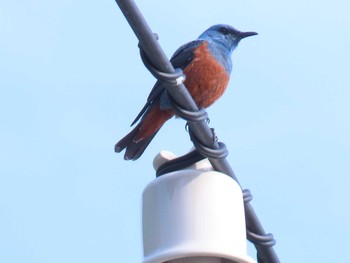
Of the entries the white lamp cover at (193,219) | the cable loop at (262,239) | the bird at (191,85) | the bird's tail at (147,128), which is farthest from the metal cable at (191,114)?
the bird's tail at (147,128)

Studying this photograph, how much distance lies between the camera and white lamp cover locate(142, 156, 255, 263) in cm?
235

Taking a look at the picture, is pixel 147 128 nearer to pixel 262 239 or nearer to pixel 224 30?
pixel 224 30

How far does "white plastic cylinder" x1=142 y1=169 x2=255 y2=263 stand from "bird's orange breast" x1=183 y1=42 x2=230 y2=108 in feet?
9.75

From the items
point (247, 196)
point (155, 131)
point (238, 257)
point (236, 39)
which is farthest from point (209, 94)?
point (238, 257)

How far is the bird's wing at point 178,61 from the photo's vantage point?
5.19m

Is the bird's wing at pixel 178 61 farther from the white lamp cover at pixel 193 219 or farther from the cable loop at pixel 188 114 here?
the white lamp cover at pixel 193 219

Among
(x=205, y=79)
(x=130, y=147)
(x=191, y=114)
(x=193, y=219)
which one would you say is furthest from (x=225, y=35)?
(x=193, y=219)

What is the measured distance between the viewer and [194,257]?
2377mm

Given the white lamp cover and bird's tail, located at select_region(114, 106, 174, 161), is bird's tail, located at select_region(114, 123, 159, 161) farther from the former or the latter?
the white lamp cover

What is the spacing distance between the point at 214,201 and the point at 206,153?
191 millimetres

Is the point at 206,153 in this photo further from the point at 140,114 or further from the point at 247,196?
the point at 140,114

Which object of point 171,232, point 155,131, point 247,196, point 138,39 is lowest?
point 155,131

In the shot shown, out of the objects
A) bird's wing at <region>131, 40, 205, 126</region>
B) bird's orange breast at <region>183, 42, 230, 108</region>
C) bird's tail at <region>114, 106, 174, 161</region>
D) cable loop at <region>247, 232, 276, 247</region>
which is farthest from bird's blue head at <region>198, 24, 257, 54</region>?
cable loop at <region>247, 232, 276, 247</region>

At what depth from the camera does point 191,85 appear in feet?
17.9
